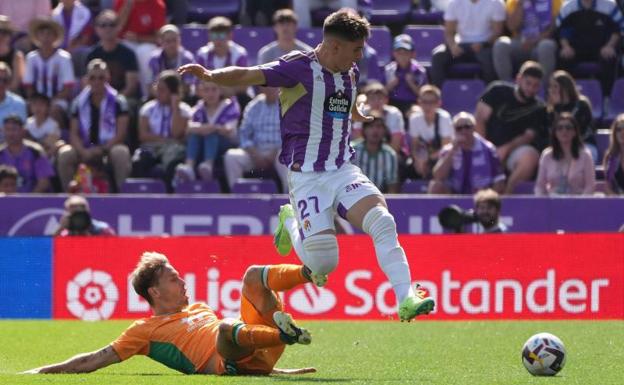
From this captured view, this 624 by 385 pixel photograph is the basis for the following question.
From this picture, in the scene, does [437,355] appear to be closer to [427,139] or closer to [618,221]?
[618,221]

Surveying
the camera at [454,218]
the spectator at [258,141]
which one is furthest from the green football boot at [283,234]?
the spectator at [258,141]

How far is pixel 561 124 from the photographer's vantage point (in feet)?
50.9

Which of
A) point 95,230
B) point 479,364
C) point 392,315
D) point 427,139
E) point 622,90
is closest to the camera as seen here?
point 479,364

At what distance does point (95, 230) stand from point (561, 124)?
5380 mm

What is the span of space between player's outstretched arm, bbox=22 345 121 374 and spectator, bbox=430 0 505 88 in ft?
33.6

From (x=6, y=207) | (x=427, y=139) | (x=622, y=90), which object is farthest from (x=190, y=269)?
(x=622, y=90)

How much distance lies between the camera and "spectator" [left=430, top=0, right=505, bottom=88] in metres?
17.8

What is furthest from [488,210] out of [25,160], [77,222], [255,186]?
[25,160]

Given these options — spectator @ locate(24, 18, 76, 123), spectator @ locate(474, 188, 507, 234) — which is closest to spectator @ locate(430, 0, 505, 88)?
spectator @ locate(474, 188, 507, 234)

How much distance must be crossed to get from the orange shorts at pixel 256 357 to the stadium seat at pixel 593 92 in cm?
975

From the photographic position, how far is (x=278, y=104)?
1551 cm

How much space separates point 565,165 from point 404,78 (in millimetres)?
2806

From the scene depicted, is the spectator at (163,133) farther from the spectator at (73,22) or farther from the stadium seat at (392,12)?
the stadium seat at (392,12)

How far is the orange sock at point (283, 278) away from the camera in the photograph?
8961 mm
